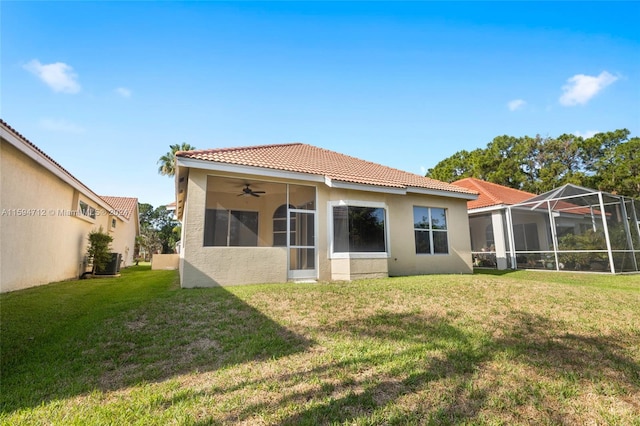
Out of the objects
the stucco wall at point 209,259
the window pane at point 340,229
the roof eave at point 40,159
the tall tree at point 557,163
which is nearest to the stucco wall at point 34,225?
the roof eave at point 40,159

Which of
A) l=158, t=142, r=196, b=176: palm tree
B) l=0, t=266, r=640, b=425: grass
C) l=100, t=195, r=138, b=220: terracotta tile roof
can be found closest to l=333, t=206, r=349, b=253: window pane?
l=0, t=266, r=640, b=425: grass

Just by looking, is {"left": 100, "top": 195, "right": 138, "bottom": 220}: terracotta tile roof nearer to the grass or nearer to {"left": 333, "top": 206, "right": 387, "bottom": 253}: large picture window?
the grass

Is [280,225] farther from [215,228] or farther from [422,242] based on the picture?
[422,242]

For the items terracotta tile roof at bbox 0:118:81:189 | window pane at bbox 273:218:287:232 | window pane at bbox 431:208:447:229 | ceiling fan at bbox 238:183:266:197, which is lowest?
window pane at bbox 273:218:287:232

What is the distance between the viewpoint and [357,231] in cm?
1020

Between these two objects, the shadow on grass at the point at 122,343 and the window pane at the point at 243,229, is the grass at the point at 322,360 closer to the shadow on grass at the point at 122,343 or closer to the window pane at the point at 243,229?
the shadow on grass at the point at 122,343

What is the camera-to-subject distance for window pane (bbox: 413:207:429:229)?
1214cm

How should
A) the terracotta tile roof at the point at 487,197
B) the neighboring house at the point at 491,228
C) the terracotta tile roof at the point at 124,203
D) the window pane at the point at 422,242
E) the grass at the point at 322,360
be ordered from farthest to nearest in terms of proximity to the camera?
the terracotta tile roof at the point at 124,203, the terracotta tile roof at the point at 487,197, the neighboring house at the point at 491,228, the window pane at the point at 422,242, the grass at the point at 322,360

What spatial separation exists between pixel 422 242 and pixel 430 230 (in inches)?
27.7

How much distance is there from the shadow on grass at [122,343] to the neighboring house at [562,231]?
15.3 metres

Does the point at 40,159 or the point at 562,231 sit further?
→ the point at 562,231

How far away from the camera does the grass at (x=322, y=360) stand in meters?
2.57

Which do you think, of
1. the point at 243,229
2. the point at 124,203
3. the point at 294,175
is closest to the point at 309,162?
the point at 294,175

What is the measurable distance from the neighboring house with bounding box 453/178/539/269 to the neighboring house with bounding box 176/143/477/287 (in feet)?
19.3
